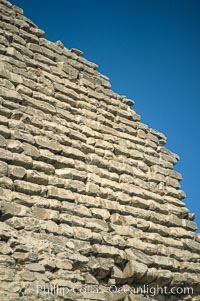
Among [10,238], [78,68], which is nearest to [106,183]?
[10,238]

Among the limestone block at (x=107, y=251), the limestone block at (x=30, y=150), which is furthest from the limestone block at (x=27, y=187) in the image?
the limestone block at (x=107, y=251)

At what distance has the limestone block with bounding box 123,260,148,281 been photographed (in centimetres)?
452

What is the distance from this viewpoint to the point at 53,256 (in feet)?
12.8

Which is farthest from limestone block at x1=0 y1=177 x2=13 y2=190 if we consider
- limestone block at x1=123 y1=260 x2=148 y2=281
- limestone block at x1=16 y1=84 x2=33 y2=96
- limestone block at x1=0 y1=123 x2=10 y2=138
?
limestone block at x1=123 y1=260 x2=148 y2=281

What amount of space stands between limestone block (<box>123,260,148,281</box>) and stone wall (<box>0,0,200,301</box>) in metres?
0.01

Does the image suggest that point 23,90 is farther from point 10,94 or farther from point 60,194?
point 60,194

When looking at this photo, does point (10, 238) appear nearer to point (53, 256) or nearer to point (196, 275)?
point (53, 256)

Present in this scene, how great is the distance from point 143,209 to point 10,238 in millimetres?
2376

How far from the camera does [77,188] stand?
475 centimetres

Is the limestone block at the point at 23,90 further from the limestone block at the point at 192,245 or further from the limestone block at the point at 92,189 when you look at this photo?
the limestone block at the point at 192,245

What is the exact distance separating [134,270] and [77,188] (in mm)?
1263

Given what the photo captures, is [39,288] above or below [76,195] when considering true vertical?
below

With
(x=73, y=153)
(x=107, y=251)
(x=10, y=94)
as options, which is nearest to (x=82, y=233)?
(x=107, y=251)

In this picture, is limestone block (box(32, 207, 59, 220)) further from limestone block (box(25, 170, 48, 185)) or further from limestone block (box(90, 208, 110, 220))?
limestone block (box(90, 208, 110, 220))
